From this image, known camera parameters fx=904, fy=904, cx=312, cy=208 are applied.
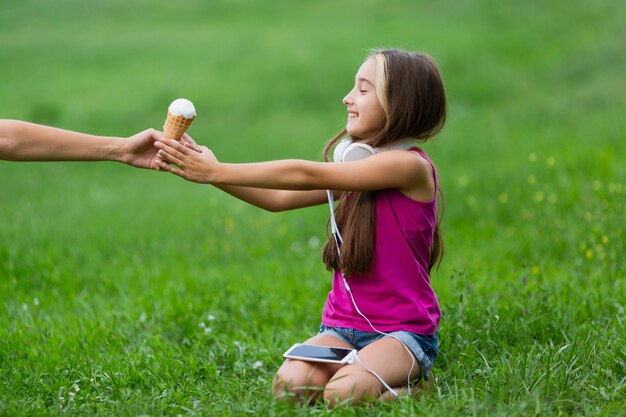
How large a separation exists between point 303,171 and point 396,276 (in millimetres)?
592

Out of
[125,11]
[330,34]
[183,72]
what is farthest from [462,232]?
[125,11]

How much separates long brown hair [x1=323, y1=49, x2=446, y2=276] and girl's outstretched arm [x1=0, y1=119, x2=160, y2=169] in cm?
99

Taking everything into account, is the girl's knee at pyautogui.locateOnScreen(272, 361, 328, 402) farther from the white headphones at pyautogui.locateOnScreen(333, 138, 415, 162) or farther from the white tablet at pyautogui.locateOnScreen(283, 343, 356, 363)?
the white headphones at pyautogui.locateOnScreen(333, 138, 415, 162)

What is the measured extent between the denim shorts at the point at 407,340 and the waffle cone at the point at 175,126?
1.04 metres

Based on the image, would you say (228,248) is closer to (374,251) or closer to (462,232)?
(462,232)

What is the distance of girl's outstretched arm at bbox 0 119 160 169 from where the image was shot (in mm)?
4059

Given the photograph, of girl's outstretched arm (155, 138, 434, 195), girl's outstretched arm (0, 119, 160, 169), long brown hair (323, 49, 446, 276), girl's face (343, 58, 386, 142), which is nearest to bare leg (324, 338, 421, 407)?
long brown hair (323, 49, 446, 276)

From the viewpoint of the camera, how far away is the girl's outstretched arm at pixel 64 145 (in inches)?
160

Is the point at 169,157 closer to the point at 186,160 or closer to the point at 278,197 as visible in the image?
the point at 186,160

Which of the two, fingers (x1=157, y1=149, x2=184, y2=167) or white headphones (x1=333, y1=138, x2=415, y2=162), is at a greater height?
fingers (x1=157, y1=149, x2=184, y2=167)

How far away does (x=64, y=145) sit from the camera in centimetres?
407

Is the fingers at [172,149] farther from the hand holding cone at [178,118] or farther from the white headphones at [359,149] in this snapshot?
the white headphones at [359,149]

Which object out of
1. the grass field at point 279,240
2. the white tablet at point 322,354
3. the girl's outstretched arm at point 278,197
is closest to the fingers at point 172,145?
the girl's outstretched arm at point 278,197

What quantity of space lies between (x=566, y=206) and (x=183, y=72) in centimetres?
Result: 1110
